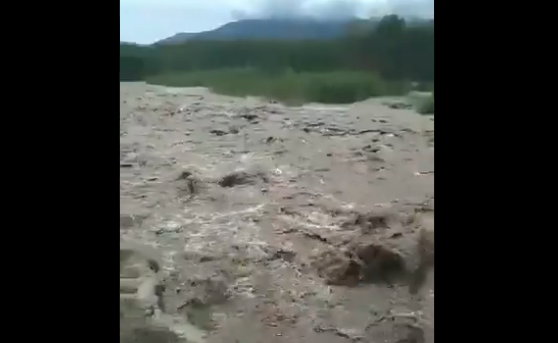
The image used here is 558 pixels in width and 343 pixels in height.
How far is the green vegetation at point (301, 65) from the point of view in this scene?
3.60ft

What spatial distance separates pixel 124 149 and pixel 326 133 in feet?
1.32

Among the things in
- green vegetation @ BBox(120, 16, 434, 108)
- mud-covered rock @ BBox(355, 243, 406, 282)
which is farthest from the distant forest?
mud-covered rock @ BBox(355, 243, 406, 282)

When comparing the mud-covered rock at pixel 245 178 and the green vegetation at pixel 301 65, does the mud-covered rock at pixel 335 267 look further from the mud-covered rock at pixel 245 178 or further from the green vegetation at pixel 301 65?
the green vegetation at pixel 301 65

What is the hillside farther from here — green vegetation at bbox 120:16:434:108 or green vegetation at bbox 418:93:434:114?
green vegetation at bbox 418:93:434:114

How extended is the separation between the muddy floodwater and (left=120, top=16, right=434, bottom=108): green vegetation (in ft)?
0.09

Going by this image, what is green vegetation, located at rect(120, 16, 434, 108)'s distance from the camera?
3.60ft

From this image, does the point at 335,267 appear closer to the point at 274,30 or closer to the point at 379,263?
the point at 379,263

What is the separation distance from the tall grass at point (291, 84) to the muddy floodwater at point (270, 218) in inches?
0.7

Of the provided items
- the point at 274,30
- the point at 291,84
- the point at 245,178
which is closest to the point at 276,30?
the point at 274,30

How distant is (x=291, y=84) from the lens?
1.13 m
